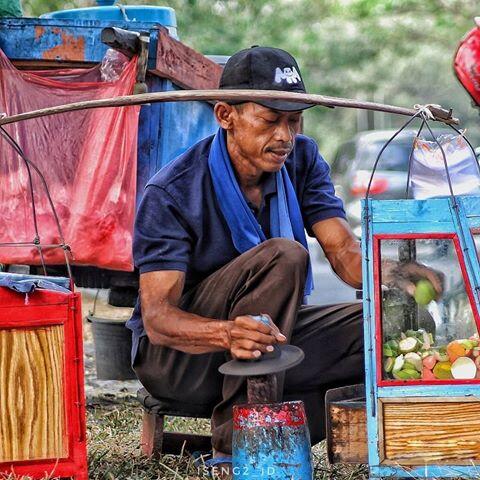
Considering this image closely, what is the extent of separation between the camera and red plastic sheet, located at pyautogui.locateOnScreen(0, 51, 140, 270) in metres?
4.83

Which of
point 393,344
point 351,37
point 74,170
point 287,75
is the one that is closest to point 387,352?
point 393,344

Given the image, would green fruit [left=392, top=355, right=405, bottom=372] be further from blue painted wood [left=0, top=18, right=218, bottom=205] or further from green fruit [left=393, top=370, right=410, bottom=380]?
blue painted wood [left=0, top=18, right=218, bottom=205]

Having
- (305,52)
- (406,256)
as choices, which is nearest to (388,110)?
(406,256)

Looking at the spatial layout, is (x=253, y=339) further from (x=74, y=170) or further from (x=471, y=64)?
(x=471, y=64)

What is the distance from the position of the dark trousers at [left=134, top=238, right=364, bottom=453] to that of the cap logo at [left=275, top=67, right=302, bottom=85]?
1.75ft

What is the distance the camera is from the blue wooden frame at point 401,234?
9.78 feet

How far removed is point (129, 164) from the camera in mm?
4930

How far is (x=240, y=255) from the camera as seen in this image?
3475 millimetres

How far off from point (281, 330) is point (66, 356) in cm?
65

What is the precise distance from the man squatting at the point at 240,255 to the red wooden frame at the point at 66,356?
1.04ft

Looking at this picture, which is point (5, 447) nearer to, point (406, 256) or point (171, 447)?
point (171, 447)

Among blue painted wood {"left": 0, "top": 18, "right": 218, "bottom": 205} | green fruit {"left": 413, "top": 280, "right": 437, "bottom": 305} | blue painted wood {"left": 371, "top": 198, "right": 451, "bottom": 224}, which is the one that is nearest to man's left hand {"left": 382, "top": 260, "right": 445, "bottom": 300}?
green fruit {"left": 413, "top": 280, "right": 437, "bottom": 305}

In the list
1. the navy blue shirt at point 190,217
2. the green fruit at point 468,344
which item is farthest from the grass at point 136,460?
the green fruit at point 468,344

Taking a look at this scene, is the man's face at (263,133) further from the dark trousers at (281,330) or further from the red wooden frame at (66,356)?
the red wooden frame at (66,356)
